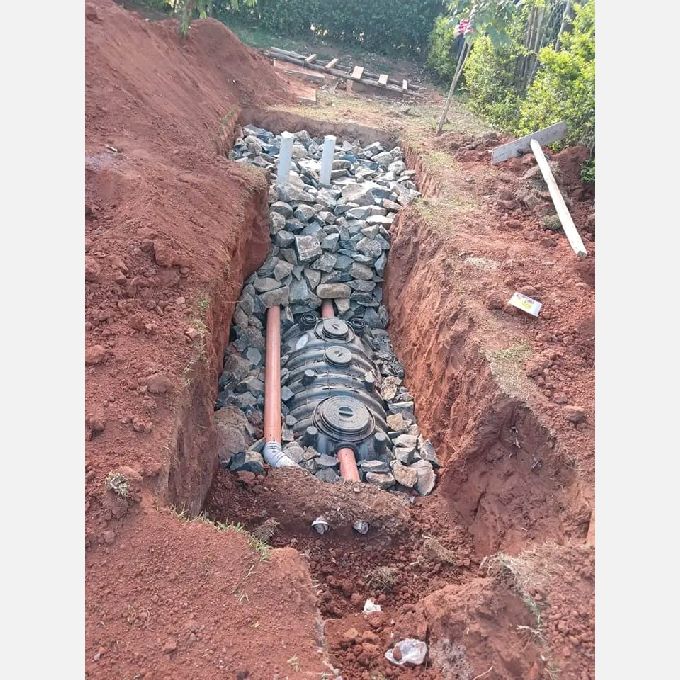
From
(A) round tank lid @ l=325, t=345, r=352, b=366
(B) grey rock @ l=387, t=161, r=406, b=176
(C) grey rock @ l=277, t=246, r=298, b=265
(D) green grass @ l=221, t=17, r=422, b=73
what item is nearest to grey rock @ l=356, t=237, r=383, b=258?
(C) grey rock @ l=277, t=246, r=298, b=265

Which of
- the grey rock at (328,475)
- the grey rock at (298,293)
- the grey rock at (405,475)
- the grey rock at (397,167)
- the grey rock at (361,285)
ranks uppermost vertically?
the grey rock at (397,167)

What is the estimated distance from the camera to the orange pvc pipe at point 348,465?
6867 millimetres

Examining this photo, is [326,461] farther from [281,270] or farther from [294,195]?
[294,195]

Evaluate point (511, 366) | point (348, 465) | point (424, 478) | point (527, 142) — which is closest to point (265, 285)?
point (348, 465)

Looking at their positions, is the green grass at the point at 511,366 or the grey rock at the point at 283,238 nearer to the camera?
the green grass at the point at 511,366

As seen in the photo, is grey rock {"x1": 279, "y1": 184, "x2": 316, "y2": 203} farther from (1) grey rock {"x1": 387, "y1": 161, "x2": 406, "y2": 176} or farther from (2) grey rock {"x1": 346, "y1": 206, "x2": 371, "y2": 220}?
(1) grey rock {"x1": 387, "y1": 161, "x2": 406, "y2": 176}

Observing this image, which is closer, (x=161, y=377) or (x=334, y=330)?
(x=161, y=377)

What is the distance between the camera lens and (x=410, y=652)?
4320mm

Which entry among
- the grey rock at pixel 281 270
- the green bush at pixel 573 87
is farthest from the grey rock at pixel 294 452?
the green bush at pixel 573 87

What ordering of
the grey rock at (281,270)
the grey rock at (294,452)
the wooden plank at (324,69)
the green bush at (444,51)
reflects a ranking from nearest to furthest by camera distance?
the grey rock at (294,452)
the grey rock at (281,270)
the wooden plank at (324,69)
the green bush at (444,51)

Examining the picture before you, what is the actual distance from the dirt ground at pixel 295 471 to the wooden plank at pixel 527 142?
0.32 m

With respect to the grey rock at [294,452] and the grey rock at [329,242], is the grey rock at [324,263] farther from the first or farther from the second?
the grey rock at [294,452]

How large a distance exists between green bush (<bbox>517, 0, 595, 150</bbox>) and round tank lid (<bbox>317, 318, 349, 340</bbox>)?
5.10m

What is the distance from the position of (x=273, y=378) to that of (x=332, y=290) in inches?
86.3
